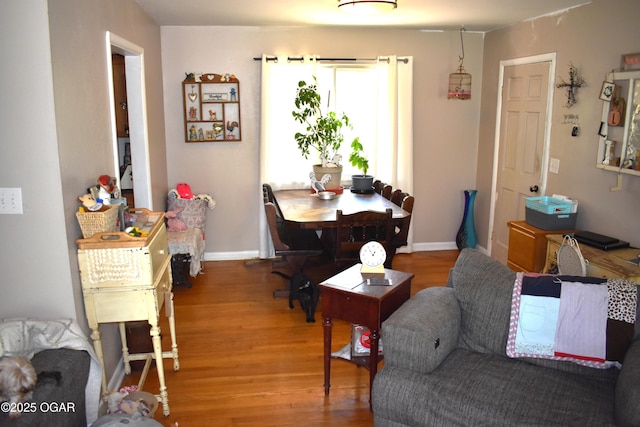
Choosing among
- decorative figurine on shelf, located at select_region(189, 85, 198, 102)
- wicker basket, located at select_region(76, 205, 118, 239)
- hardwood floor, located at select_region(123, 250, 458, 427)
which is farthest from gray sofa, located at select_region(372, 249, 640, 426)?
decorative figurine on shelf, located at select_region(189, 85, 198, 102)

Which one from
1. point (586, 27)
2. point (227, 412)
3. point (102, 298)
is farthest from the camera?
point (586, 27)

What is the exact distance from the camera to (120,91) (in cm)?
436

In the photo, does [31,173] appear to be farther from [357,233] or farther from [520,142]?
[520,142]

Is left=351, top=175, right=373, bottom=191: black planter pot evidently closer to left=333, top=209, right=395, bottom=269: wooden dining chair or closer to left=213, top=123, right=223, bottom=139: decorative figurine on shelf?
left=333, top=209, right=395, bottom=269: wooden dining chair

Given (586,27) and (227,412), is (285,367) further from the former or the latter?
(586,27)

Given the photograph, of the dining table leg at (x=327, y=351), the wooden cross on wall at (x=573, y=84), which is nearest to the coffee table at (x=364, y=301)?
the dining table leg at (x=327, y=351)

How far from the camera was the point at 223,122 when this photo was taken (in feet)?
16.7

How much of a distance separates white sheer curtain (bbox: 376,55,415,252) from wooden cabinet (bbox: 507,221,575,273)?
1498 mm

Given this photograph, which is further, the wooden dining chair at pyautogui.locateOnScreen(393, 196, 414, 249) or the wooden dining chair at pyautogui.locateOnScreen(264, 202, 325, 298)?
the wooden dining chair at pyautogui.locateOnScreen(264, 202, 325, 298)

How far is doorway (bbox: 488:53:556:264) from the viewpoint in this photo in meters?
4.33

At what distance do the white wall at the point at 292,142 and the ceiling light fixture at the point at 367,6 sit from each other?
150 centimetres

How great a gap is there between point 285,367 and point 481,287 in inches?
52.9

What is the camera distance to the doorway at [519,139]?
4328 mm

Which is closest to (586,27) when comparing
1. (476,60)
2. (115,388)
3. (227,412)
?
(476,60)
